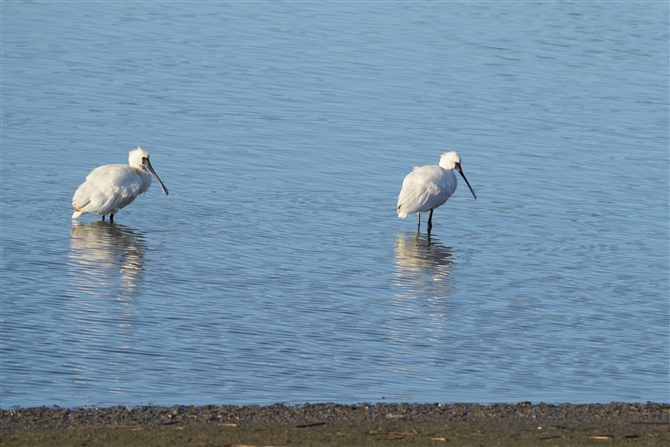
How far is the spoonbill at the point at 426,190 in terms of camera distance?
15031mm

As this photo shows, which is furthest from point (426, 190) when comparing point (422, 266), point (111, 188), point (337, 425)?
point (337, 425)

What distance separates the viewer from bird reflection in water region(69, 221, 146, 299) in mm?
11586

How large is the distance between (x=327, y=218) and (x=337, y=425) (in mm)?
7238

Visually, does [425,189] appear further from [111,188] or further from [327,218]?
[111,188]

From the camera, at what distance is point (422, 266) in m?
13.3

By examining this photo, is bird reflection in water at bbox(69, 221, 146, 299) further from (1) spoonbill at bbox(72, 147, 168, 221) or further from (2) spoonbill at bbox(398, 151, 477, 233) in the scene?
(2) spoonbill at bbox(398, 151, 477, 233)

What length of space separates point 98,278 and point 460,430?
206 inches

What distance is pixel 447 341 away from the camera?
1033 centimetres

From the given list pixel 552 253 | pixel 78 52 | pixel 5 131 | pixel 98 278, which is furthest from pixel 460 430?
pixel 78 52

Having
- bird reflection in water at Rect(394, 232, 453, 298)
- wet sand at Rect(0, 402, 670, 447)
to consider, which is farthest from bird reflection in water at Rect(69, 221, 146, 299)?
wet sand at Rect(0, 402, 670, 447)

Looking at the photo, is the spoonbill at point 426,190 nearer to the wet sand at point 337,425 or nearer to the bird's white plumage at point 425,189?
the bird's white plumage at point 425,189

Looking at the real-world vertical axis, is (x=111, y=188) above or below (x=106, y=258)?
above

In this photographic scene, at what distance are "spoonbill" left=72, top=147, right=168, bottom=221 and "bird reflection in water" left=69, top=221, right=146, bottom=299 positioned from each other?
0.23 meters

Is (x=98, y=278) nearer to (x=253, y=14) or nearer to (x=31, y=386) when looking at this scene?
(x=31, y=386)
